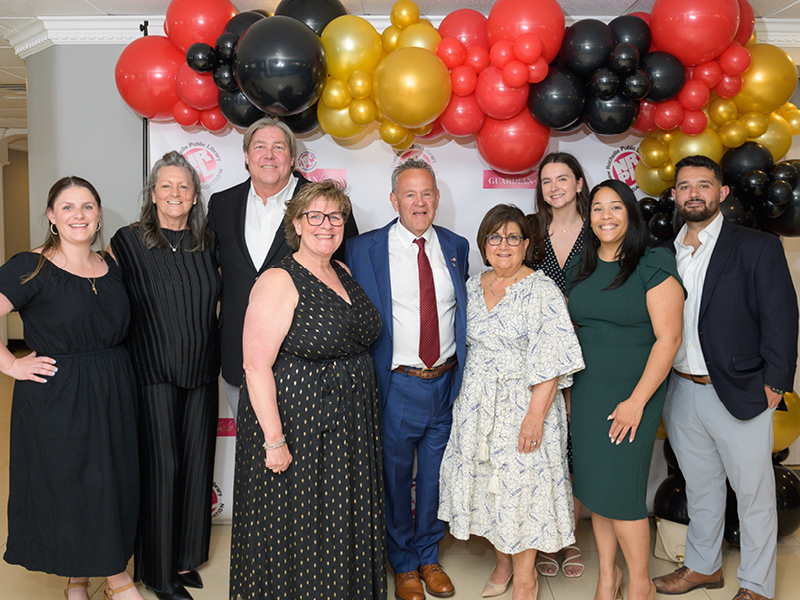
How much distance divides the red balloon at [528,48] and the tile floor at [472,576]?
2.43 metres

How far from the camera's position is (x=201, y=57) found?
263cm

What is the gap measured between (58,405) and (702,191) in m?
2.78

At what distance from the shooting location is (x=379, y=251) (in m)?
2.57

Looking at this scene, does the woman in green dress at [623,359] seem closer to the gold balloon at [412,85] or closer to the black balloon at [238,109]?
the gold balloon at [412,85]

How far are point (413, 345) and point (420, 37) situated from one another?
1467 millimetres

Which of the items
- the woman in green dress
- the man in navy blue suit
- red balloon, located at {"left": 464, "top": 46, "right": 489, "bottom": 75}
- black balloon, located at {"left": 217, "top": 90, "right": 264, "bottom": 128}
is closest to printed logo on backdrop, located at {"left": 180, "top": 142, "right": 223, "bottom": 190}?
black balloon, located at {"left": 217, "top": 90, "right": 264, "bottom": 128}

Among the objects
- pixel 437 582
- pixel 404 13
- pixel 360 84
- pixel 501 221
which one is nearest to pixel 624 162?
pixel 501 221

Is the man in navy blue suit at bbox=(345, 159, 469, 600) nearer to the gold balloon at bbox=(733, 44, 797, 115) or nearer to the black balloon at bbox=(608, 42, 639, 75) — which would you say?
the black balloon at bbox=(608, 42, 639, 75)

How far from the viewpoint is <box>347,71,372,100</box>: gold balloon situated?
2703mm

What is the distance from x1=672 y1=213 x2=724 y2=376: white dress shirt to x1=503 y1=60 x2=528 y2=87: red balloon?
104 centimetres

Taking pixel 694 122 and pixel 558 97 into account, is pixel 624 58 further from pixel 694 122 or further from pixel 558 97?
pixel 694 122

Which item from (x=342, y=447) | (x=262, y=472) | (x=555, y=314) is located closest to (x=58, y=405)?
(x=262, y=472)

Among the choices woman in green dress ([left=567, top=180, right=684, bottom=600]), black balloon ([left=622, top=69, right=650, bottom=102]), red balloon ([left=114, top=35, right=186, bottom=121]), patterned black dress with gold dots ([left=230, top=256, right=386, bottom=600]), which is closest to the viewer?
patterned black dress with gold dots ([left=230, top=256, right=386, bottom=600])

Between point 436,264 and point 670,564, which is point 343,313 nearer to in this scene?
point 436,264
